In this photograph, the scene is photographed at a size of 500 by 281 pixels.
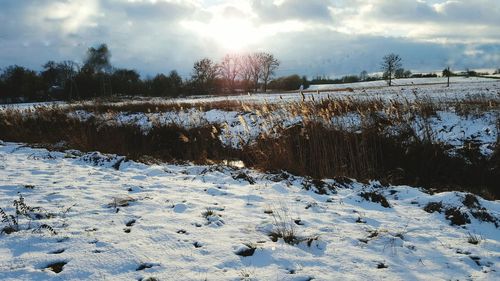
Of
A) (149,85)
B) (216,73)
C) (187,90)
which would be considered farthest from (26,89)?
(216,73)

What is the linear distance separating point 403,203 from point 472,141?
6435 mm

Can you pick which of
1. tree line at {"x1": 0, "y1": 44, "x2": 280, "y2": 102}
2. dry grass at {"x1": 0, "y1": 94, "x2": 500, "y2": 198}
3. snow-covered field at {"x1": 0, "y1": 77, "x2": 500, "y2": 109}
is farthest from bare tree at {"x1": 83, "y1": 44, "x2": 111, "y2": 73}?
dry grass at {"x1": 0, "y1": 94, "x2": 500, "y2": 198}

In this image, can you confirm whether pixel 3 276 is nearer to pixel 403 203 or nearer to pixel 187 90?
pixel 403 203

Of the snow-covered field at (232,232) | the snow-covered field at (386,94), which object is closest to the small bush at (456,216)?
the snow-covered field at (232,232)

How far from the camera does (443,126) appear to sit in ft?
38.8

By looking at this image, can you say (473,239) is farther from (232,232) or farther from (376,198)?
(232,232)

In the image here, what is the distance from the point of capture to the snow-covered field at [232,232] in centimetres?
352

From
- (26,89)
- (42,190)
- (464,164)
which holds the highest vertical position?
(26,89)

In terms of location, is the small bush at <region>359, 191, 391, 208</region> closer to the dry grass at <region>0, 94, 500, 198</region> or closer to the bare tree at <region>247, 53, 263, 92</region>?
the dry grass at <region>0, 94, 500, 198</region>

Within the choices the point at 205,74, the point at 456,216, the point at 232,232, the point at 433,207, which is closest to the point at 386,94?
the point at 433,207

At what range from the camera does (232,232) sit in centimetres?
441

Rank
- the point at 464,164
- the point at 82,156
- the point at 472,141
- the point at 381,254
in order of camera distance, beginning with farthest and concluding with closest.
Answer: the point at 472,141 < the point at 464,164 < the point at 82,156 < the point at 381,254

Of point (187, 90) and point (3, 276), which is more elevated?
point (187, 90)

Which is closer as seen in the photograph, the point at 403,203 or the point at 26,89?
the point at 403,203
